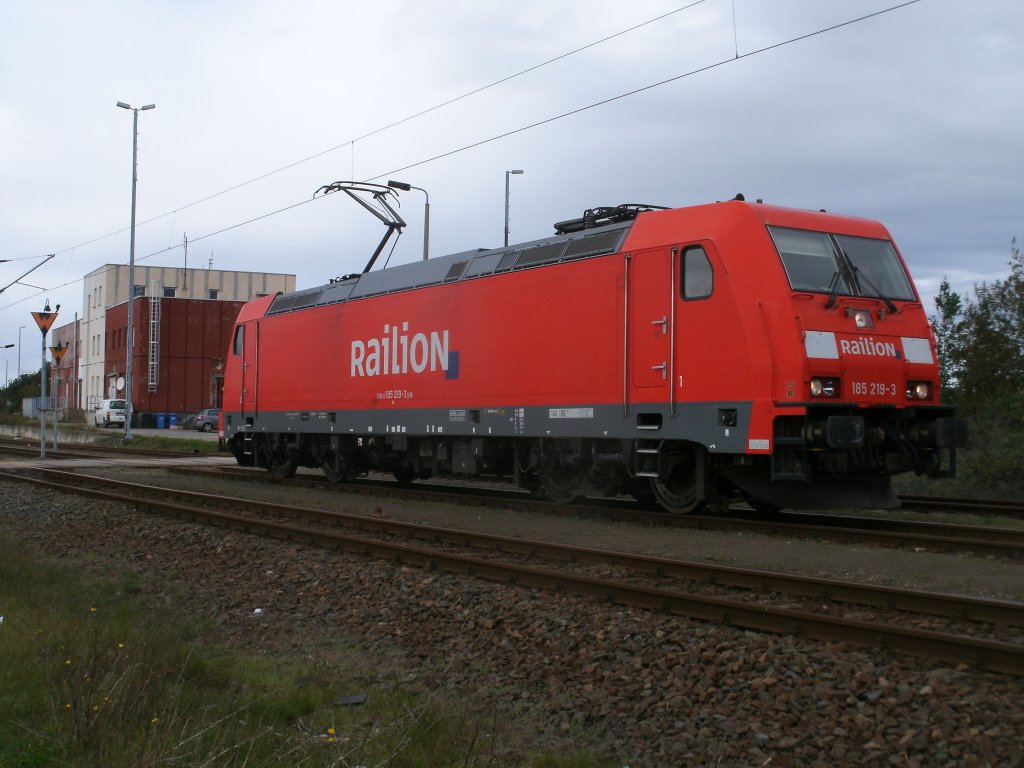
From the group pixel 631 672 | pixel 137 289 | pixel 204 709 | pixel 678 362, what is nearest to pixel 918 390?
pixel 678 362

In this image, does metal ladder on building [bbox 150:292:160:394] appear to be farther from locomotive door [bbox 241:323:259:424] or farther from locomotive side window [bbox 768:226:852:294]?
locomotive side window [bbox 768:226:852:294]

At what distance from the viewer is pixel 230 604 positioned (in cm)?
812

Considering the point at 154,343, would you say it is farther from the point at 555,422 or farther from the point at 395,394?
the point at 555,422

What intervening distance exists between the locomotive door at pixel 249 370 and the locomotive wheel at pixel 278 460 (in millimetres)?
833

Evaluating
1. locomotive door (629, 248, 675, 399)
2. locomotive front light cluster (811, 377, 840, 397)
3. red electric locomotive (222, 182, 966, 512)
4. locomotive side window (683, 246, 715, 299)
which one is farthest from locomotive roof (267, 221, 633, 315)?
locomotive front light cluster (811, 377, 840, 397)

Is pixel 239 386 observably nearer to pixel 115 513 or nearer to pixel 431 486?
pixel 431 486

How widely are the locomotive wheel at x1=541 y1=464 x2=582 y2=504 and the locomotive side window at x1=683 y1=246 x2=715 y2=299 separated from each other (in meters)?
3.39

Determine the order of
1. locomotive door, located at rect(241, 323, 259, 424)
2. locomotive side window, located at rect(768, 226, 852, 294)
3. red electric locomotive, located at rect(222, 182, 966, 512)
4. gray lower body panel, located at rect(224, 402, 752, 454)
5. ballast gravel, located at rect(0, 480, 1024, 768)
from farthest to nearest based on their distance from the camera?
locomotive door, located at rect(241, 323, 259, 424) < gray lower body panel, located at rect(224, 402, 752, 454) < locomotive side window, located at rect(768, 226, 852, 294) < red electric locomotive, located at rect(222, 182, 966, 512) < ballast gravel, located at rect(0, 480, 1024, 768)

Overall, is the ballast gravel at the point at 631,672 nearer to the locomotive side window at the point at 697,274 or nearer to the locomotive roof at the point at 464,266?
the locomotive side window at the point at 697,274

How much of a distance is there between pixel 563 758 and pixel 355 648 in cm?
252

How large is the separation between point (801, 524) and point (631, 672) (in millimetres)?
5814

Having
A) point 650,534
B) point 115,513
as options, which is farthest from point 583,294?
point 115,513

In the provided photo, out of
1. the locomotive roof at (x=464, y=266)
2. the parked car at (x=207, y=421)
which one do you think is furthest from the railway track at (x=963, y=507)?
the parked car at (x=207, y=421)

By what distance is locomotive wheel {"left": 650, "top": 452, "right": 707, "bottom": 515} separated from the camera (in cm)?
1159
